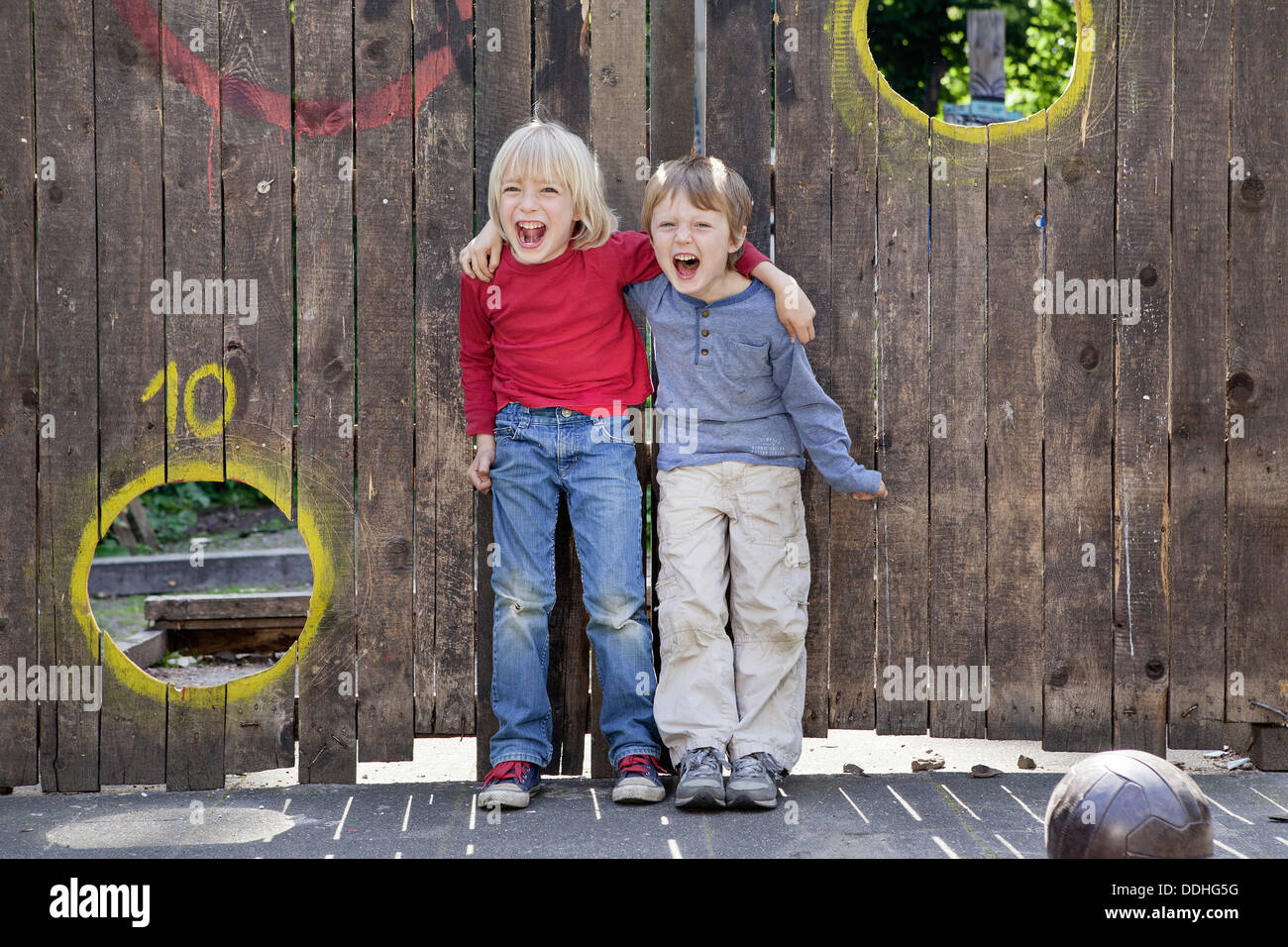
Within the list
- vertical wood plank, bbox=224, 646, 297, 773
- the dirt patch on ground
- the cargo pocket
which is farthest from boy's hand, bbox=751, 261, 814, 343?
the dirt patch on ground

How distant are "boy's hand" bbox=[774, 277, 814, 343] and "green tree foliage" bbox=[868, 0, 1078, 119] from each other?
25.5 feet

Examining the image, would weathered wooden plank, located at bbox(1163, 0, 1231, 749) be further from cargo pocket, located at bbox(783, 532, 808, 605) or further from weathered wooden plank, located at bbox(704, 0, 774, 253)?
weathered wooden plank, located at bbox(704, 0, 774, 253)

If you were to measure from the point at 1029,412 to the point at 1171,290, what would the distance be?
59cm

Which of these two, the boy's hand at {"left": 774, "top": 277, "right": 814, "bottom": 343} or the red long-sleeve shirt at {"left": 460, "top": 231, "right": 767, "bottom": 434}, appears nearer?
the boy's hand at {"left": 774, "top": 277, "right": 814, "bottom": 343}

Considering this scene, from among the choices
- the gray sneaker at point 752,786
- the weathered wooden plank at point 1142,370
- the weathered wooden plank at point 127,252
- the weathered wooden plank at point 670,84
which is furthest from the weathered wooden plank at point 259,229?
the weathered wooden plank at point 1142,370

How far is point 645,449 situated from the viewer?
153 inches

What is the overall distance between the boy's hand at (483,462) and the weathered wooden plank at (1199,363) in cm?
215

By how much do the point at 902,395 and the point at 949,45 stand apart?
30.8 ft

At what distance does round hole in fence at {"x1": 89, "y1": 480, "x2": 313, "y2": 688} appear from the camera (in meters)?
5.88

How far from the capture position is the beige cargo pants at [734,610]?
3621 mm

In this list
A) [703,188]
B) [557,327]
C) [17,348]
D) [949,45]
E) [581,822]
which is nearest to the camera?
[581,822]

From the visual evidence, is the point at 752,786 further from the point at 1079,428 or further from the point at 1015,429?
the point at 1079,428

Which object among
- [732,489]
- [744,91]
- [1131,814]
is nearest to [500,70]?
[744,91]
